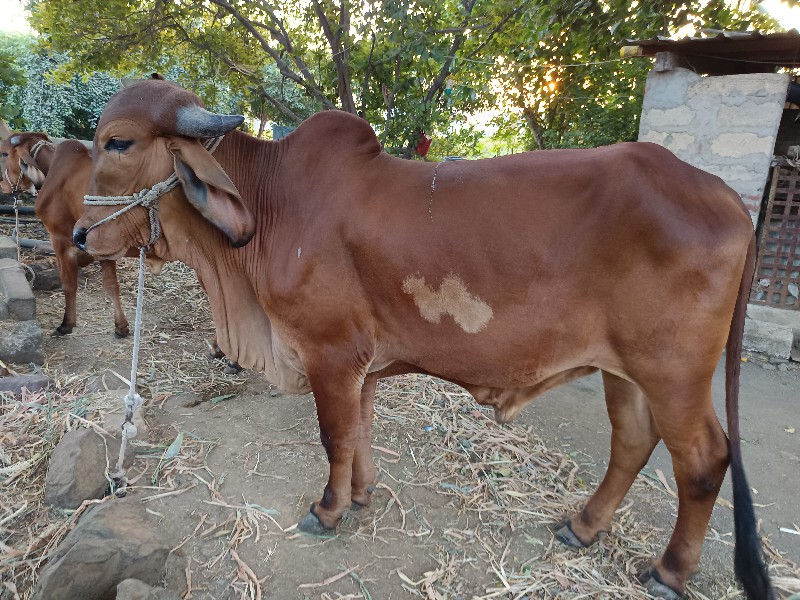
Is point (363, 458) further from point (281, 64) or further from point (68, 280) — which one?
point (281, 64)

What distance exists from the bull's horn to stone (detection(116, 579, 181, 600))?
1.62 meters

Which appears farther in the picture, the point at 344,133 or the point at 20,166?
the point at 20,166

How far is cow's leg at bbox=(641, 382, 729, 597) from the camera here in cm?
189

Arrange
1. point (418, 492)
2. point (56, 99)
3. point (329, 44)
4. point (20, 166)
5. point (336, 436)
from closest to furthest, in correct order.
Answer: point (336, 436) → point (418, 492) → point (20, 166) → point (329, 44) → point (56, 99)

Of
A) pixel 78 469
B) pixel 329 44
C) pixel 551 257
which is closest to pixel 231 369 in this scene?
pixel 78 469

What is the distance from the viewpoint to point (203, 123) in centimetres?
198

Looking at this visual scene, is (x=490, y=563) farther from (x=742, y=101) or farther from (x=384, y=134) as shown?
(x=742, y=101)

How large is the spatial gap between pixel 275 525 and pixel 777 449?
324 centimetres

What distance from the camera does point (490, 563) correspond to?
231 centimetres

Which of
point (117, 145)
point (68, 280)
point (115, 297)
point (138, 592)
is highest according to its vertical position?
point (117, 145)

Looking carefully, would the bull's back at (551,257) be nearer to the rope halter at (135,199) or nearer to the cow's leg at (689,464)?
the cow's leg at (689,464)

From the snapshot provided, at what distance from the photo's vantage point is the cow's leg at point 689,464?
1.89 meters

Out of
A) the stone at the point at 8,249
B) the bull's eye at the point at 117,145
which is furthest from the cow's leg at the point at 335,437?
the stone at the point at 8,249

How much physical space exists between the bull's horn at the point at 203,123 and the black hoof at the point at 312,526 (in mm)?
1719
